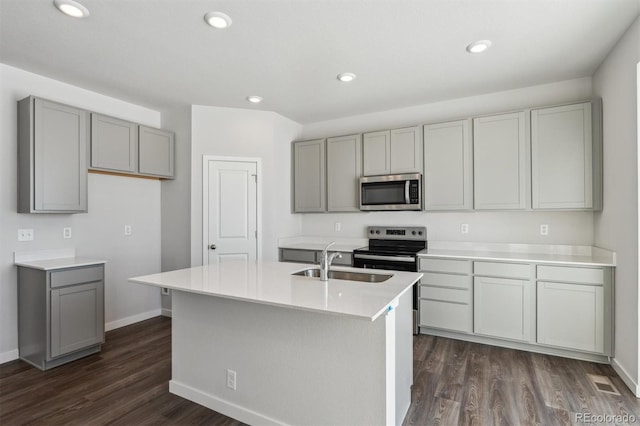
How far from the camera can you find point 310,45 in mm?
2605

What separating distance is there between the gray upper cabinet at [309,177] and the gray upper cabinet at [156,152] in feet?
5.35

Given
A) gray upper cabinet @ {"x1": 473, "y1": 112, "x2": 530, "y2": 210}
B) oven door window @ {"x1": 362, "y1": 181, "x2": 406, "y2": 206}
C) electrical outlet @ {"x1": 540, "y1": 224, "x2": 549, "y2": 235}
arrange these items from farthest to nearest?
oven door window @ {"x1": 362, "y1": 181, "x2": 406, "y2": 206} < electrical outlet @ {"x1": 540, "y1": 224, "x2": 549, "y2": 235} < gray upper cabinet @ {"x1": 473, "y1": 112, "x2": 530, "y2": 210}

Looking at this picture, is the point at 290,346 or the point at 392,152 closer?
the point at 290,346

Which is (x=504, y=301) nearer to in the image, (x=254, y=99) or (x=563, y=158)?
(x=563, y=158)

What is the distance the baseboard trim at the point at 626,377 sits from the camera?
2.31 m

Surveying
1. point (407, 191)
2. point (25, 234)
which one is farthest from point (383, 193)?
point (25, 234)

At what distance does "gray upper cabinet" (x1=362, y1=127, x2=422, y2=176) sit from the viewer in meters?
3.84

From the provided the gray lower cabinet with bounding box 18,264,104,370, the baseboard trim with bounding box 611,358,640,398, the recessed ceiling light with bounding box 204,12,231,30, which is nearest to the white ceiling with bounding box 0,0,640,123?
the recessed ceiling light with bounding box 204,12,231,30

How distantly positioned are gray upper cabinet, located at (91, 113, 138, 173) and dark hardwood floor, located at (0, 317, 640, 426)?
1907 millimetres

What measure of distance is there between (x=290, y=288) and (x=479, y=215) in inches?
109

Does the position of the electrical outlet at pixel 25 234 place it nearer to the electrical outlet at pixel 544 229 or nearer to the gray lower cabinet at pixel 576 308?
the gray lower cabinet at pixel 576 308

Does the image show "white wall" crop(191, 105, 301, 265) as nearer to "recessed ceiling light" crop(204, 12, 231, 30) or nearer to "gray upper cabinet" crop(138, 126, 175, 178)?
"gray upper cabinet" crop(138, 126, 175, 178)

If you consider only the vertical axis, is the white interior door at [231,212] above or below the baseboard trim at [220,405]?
above

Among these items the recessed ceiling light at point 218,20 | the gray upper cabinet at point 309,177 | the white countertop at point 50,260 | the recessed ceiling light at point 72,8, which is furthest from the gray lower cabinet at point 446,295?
the recessed ceiling light at point 72,8
